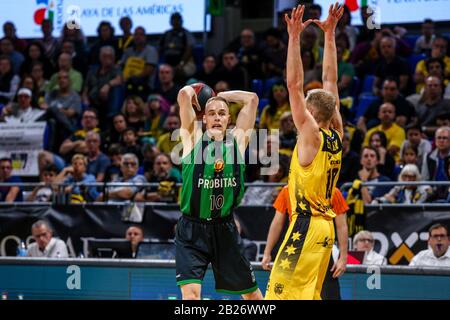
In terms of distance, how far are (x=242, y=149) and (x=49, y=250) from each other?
4383 mm

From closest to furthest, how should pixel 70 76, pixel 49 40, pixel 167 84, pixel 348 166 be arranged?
pixel 348 166 < pixel 167 84 < pixel 70 76 < pixel 49 40

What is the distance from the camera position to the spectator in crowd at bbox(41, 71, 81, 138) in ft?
53.7

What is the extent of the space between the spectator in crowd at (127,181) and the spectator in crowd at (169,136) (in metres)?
0.97

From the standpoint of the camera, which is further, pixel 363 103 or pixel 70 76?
pixel 70 76

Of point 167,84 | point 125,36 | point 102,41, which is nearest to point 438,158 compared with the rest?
point 167,84

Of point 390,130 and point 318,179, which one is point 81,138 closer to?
point 390,130

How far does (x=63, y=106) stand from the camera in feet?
55.8

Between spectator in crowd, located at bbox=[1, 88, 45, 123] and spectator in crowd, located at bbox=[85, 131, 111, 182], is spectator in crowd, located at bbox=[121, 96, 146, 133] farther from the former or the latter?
spectator in crowd, located at bbox=[1, 88, 45, 123]

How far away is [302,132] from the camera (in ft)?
25.9

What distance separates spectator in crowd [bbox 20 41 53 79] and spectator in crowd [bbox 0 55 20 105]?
26cm

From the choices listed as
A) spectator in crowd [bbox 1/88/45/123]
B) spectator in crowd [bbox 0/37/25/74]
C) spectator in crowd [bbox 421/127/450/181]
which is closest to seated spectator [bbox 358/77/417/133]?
spectator in crowd [bbox 421/127/450/181]

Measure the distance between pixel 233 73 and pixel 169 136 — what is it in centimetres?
183

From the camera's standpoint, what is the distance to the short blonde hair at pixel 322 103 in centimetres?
804

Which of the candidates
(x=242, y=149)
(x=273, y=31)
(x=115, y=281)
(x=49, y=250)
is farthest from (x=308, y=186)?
(x=273, y=31)
